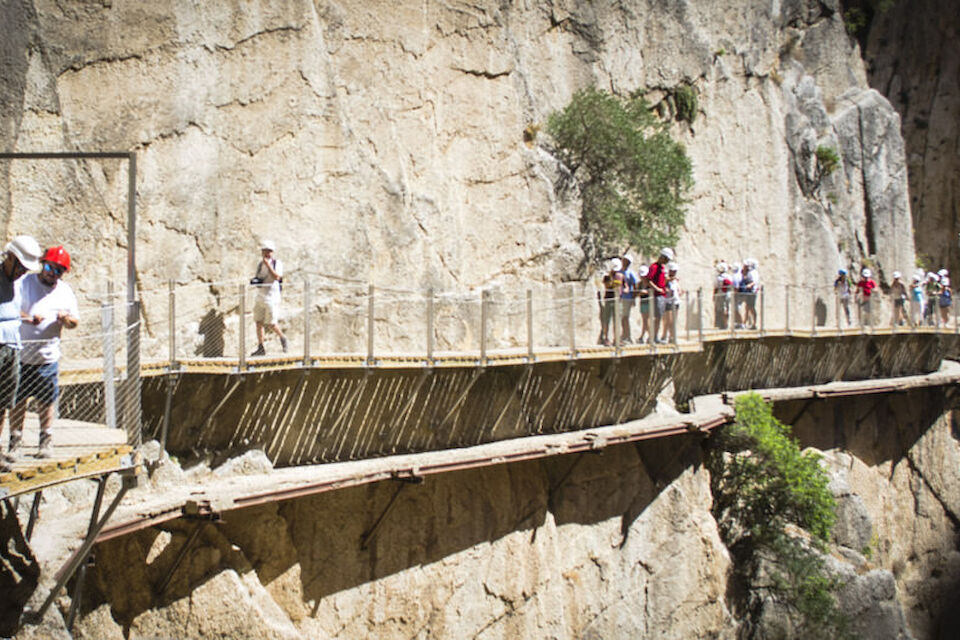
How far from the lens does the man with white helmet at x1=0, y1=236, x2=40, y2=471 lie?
6.68 m

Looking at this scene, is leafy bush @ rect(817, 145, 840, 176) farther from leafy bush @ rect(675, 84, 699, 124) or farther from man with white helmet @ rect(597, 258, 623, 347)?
man with white helmet @ rect(597, 258, 623, 347)

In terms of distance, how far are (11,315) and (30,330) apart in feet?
1.54

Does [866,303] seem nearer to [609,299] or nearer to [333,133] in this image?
[609,299]

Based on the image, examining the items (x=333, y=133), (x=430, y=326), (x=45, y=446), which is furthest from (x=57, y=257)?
(x=333, y=133)

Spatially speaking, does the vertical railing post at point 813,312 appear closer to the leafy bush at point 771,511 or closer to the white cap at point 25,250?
the leafy bush at point 771,511

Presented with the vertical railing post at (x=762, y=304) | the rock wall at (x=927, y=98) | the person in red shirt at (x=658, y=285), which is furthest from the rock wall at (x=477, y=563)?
the rock wall at (x=927, y=98)

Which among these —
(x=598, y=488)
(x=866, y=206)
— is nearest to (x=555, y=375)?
(x=598, y=488)

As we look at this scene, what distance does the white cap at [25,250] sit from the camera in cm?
681

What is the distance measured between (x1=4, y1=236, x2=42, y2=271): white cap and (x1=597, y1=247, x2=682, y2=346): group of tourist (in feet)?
33.7

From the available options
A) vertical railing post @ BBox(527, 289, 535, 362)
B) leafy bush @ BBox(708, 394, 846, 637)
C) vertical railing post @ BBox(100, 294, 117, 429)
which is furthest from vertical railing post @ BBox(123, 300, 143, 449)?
leafy bush @ BBox(708, 394, 846, 637)

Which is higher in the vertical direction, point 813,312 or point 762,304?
point 762,304

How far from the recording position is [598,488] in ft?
53.1

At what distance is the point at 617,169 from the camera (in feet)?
66.2

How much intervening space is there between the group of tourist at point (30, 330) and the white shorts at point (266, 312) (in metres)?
4.49
